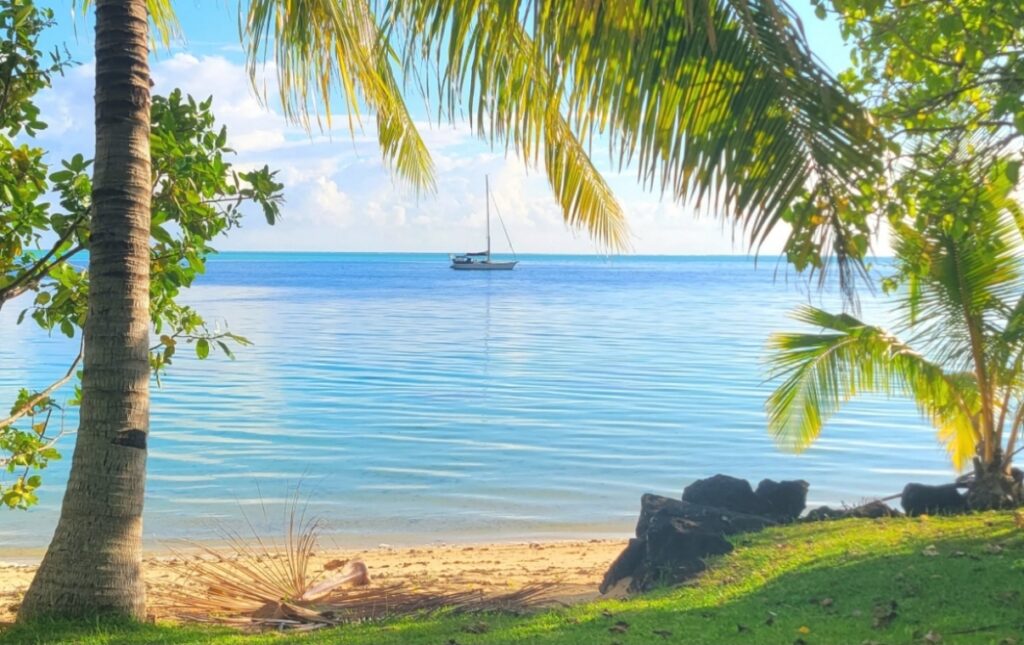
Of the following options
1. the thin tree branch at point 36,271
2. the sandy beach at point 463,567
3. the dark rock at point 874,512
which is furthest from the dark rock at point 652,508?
the thin tree branch at point 36,271

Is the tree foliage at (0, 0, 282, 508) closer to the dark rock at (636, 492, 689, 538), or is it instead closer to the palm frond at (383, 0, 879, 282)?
the palm frond at (383, 0, 879, 282)

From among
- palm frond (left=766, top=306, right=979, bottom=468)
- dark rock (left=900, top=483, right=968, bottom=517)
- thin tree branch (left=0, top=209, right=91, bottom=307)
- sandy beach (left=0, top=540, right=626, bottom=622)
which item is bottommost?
sandy beach (left=0, top=540, right=626, bottom=622)

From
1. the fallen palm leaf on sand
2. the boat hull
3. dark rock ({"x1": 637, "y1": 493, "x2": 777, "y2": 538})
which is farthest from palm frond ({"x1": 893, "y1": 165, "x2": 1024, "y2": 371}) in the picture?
the boat hull

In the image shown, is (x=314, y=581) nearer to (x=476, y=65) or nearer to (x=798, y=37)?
(x=476, y=65)

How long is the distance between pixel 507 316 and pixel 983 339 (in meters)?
39.5

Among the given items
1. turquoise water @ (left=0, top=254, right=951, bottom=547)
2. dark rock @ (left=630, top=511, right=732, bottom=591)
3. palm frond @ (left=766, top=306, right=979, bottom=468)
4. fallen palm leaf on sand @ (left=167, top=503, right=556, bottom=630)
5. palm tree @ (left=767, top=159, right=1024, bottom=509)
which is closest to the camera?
fallen palm leaf on sand @ (left=167, top=503, right=556, bottom=630)

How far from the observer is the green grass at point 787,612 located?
4926 millimetres

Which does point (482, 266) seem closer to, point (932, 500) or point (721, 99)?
point (932, 500)

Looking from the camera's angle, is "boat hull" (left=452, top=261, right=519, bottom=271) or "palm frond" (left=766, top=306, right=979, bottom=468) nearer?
"palm frond" (left=766, top=306, right=979, bottom=468)

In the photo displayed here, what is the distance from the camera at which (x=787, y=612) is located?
551cm

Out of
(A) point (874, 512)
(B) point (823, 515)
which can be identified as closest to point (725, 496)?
(B) point (823, 515)

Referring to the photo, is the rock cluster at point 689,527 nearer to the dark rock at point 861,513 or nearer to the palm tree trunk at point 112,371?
the dark rock at point 861,513

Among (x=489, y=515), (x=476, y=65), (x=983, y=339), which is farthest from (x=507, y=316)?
(x=476, y=65)

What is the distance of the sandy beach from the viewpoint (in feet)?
25.3
